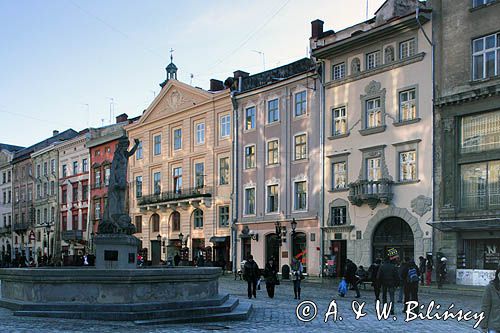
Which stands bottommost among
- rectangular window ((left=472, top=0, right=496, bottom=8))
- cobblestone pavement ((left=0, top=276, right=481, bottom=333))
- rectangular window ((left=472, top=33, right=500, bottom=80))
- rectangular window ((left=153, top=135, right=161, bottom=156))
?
cobblestone pavement ((left=0, top=276, right=481, bottom=333))

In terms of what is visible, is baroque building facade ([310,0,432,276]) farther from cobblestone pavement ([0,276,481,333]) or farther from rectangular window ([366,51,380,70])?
cobblestone pavement ([0,276,481,333])

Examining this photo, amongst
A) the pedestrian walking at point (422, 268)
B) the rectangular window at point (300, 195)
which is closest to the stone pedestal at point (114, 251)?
the pedestrian walking at point (422, 268)

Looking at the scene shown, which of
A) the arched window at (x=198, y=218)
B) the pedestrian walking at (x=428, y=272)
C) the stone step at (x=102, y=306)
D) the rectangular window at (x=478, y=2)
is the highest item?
the rectangular window at (x=478, y=2)

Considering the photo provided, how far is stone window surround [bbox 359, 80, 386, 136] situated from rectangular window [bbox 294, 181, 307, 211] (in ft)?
20.0

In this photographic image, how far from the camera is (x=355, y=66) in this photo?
39000 millimetres

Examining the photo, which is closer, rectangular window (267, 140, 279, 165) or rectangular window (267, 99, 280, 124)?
rectangular window (267, 140, 279, 165)

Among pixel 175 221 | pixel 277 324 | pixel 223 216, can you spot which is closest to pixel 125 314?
pixel 277 324

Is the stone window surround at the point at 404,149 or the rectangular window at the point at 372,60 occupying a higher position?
the rectangular window at the point at 372,60

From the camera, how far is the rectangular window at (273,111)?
45.2 metres

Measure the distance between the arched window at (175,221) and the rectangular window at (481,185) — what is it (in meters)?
25.4

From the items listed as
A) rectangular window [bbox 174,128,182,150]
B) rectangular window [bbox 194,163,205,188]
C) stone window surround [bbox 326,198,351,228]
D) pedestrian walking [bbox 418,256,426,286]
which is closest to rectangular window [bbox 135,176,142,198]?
rectangular window [bbox 174,128,182,150]

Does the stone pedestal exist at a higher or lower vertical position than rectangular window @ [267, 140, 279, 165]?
lower

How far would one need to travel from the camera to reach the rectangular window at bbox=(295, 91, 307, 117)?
42969 millimetres

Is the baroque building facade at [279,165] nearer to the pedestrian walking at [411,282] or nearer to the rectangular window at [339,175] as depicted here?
the rectangular window at [339,175]
